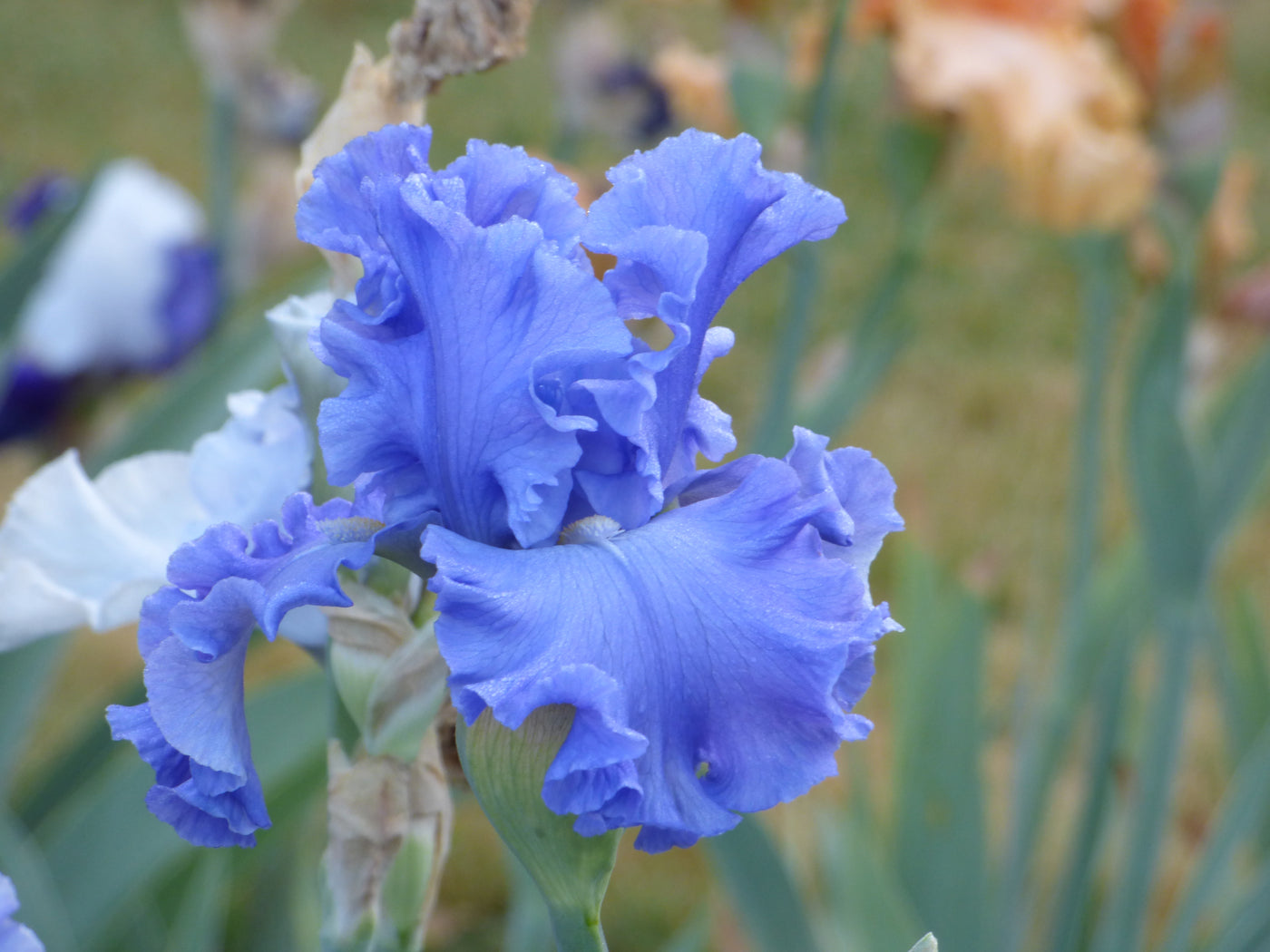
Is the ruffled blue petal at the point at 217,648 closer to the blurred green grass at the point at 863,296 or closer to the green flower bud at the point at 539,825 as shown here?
the green flower bud at the point at 539,825

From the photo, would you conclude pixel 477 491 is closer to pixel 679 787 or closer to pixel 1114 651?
pixel 679 787

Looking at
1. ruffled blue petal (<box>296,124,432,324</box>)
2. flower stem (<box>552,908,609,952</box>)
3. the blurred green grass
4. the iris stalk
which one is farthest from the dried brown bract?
the blurred green grass

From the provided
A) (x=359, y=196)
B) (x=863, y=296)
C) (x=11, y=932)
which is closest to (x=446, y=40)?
(x=359, y=196)

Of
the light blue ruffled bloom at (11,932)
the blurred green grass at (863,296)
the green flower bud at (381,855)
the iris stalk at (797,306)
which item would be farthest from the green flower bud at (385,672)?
the blurred green grass at (863,296)

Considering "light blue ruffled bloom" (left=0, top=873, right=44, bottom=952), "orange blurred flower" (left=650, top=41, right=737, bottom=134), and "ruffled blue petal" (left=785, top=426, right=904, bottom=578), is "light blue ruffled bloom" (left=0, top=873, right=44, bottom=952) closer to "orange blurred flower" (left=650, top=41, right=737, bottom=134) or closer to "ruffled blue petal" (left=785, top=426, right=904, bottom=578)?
"ruffled blue petal" (left=785, top=426, right=904, bottom=578)

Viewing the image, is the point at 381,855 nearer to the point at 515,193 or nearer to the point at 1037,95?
the point at 515,193

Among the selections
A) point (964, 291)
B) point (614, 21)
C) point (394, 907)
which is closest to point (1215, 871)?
point (394, 907)

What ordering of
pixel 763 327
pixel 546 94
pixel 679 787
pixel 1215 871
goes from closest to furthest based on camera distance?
pixel 679 787 → pixel 1215 871 → pixel 763 327 → pixel 546 94
